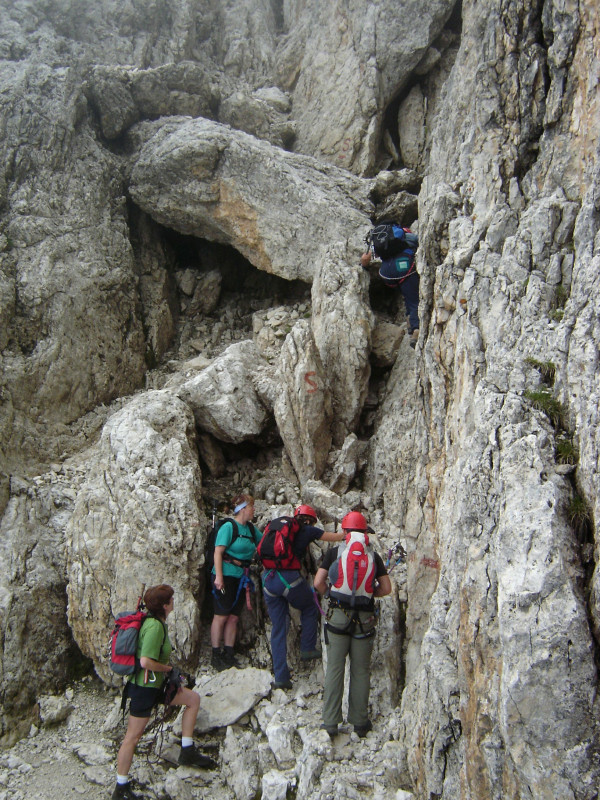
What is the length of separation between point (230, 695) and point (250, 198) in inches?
489

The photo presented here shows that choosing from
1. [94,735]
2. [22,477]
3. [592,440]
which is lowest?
[94,735]

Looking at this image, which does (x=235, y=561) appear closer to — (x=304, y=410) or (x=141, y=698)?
(x=141, y=698)

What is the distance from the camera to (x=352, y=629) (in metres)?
8.27

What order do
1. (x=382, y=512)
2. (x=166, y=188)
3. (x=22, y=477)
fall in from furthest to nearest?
(x=166, y=188), (x=22, y=477), (x=382, y=512)

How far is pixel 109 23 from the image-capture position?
794 inches

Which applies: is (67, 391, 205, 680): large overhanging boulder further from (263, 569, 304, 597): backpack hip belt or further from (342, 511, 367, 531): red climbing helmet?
(342, 511, 367, 531): red climbing helmet

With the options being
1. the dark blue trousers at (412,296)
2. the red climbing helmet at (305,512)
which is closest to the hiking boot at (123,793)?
the red climbing helmet at (305,512)

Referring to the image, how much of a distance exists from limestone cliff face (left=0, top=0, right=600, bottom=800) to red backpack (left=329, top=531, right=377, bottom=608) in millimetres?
1186

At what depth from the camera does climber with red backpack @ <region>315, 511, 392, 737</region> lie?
26.8 feet

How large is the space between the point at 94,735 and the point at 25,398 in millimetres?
7591

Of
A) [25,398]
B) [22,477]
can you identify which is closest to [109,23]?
[25,398]

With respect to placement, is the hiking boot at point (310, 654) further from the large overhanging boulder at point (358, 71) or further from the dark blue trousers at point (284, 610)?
the large overhanging boulder at point (358, 71)

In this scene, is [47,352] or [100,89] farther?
[100,89]

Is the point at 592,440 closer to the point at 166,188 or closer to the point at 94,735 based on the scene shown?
the point at 94,735
